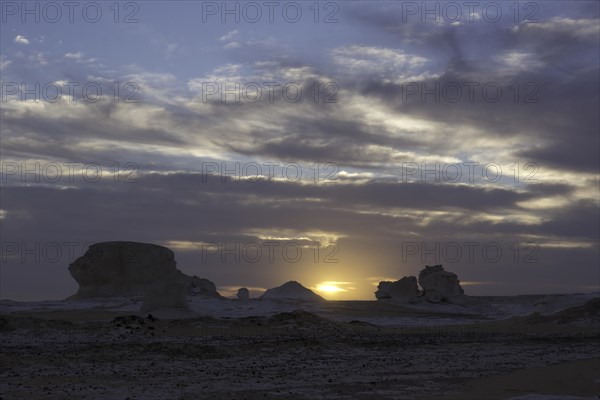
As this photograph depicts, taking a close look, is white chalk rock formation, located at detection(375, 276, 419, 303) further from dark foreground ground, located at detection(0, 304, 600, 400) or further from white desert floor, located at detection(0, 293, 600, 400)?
dark foreground ground, located at detection(0, 304, 600, 400)

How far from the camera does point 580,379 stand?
19750mm

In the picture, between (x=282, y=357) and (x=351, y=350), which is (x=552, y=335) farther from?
(x=282, y=357)

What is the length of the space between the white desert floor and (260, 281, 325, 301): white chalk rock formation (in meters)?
30.9

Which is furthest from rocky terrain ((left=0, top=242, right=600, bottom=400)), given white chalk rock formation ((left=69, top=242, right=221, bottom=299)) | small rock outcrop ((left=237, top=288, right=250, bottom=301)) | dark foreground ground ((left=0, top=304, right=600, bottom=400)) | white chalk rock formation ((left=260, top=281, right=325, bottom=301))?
white chalk rock formation ((left=260, top=281, right=325, bottom=301))

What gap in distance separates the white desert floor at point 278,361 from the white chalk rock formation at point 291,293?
101 ft

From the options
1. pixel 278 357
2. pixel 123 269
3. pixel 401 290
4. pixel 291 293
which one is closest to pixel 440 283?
pixel 401 290

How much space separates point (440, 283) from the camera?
76812mm

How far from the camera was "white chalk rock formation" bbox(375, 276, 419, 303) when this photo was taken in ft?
249

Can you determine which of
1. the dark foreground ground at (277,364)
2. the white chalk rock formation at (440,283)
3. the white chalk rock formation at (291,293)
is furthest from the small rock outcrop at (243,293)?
the dark foreground ground at (277,364)

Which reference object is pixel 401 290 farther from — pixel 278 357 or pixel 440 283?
pixel 278 357

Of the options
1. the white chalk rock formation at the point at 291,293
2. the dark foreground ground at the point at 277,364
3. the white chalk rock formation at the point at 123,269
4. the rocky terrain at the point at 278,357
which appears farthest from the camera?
the white chalk rock formation at the point at 291,293

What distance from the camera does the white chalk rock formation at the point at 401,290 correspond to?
75875mm

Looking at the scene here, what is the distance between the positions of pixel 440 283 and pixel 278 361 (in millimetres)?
54193

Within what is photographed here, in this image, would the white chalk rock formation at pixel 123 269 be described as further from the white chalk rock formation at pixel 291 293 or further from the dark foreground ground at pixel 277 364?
the dark foreground ground at pixel 277 364
